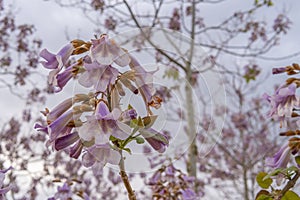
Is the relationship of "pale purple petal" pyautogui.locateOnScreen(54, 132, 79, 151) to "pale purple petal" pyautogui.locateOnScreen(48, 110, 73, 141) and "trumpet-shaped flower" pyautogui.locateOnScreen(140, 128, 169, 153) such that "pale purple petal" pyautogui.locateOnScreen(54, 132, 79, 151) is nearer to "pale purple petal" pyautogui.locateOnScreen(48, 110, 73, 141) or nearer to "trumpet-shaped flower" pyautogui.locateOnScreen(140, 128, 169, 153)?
"pale purple petal" pyautogui.locateOnScreen(48, 110, 73, 141)

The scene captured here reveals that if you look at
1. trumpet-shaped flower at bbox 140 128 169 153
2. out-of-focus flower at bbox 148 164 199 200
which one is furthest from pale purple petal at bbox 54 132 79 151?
out-of-focus flower at bbox 148 164 199 200

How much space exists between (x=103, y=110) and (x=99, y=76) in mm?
60

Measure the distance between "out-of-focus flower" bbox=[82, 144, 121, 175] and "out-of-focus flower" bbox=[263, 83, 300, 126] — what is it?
627 mm

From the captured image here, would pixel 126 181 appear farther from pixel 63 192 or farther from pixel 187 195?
pixel 187 195

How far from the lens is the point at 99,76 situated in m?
0.73

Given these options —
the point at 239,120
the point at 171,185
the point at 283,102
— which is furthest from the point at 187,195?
the point at 239,120

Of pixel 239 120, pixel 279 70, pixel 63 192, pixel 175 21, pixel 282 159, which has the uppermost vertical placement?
pixel 175 21

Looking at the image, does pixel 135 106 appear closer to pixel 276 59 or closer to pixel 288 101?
pixel 288 101

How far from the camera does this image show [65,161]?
590cm

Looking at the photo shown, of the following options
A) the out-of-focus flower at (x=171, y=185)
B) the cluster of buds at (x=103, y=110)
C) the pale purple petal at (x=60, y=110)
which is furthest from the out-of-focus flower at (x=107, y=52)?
the out-of-focus flower at (x=171, y=185)

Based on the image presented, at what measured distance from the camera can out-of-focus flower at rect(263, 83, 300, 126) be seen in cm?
119

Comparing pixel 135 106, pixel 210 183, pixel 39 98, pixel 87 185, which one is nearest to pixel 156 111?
pixel 135 106

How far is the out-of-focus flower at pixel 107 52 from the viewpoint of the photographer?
0.73 meters

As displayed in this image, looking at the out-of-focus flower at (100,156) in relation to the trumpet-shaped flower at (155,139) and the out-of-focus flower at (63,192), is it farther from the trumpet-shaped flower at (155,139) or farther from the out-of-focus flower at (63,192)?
the out-of-focus flower at (63,192)
